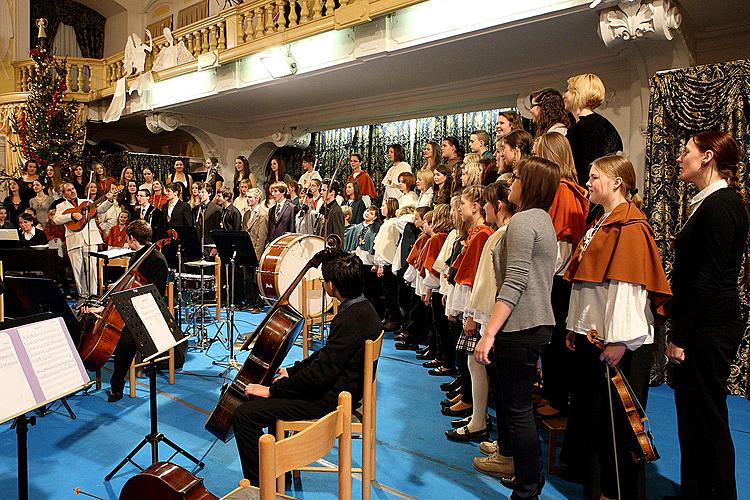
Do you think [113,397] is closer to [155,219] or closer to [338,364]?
[338,364]

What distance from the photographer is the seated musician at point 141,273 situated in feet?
15.0

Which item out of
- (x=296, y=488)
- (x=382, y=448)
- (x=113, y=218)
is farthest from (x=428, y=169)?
(x=113, y=218)

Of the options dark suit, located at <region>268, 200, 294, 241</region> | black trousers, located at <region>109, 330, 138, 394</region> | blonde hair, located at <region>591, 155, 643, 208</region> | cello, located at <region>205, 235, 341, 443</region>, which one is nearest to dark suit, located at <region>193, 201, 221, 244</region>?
dark suit, located at <region>268, 200, 294, 241</region>

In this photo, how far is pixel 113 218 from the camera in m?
9.79

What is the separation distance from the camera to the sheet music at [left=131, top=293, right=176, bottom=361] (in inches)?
119

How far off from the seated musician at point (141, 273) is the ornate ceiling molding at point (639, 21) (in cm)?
444

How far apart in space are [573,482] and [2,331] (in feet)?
9.48

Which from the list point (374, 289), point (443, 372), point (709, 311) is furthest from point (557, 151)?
point (374, 289)

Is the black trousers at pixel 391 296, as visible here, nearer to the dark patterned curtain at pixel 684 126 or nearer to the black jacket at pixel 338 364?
the dark patterned curtain at pixel 684 126

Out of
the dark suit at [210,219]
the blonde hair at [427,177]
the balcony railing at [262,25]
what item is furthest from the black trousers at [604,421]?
the dark suit at [210,219]

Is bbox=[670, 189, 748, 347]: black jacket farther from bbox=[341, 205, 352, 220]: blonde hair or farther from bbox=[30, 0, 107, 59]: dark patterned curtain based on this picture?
bbox=[30, 0, 107, 59]: dark patterned curtain

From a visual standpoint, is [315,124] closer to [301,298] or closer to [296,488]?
[301,298]

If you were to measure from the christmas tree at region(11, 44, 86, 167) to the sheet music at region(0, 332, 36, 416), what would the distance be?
36.8 feet

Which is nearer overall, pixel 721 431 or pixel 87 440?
pixel 721 431
